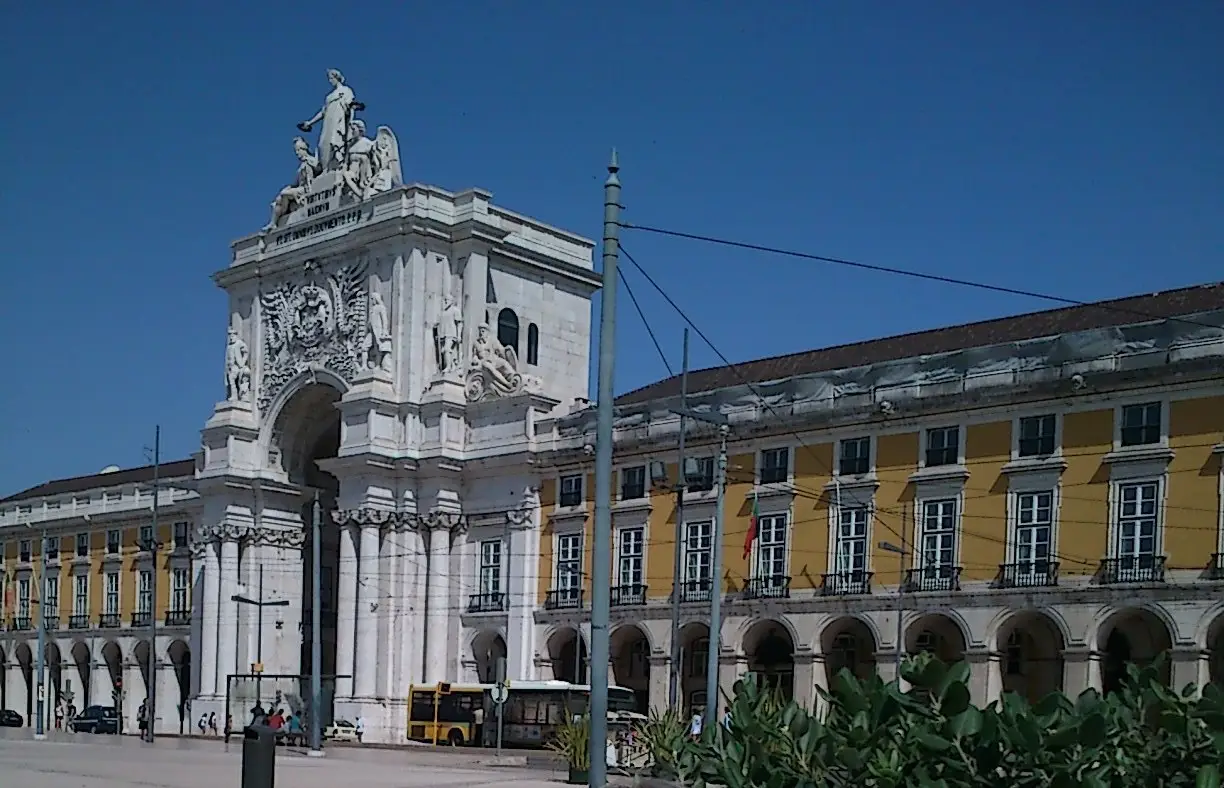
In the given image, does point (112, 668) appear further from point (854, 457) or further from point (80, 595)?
point (854, 457)

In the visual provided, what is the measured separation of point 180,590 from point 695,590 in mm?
31640

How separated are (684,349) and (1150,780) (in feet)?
94.9

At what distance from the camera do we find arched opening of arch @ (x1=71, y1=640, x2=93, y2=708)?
251 feet

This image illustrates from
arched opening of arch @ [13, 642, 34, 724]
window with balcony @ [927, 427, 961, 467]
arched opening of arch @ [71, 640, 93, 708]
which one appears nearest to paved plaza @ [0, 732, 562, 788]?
window with balcony @ [927, 427, 961, 467]

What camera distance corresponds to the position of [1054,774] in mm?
9820

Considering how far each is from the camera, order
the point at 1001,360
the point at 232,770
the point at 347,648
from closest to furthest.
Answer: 1. the point at 232,770
2. the point at 1001,360
3. the point at 347,648

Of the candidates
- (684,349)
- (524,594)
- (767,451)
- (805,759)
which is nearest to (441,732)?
(524,594)

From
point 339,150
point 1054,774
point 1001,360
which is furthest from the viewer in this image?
point 339,150

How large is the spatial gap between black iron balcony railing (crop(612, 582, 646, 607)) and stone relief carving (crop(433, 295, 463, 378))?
10.9m

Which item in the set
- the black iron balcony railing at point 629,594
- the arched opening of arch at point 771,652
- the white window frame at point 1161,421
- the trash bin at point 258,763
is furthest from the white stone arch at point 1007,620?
the trash bin at point 258,763

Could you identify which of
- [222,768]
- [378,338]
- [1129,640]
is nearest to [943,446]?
[1129,640]

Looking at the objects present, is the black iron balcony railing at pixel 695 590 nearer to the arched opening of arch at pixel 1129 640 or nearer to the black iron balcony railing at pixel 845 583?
the black iron balcony railing at pixel 845 583

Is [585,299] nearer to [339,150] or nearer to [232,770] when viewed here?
[339,150]

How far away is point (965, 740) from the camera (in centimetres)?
1002
